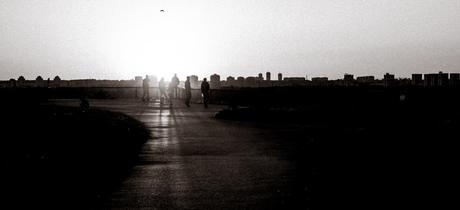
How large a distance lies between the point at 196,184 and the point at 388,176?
3.47 metres

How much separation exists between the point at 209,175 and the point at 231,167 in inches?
43.1

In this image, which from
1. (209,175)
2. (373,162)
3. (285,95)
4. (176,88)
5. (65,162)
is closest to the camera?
(209,175)

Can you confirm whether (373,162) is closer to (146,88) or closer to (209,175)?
(209,175)

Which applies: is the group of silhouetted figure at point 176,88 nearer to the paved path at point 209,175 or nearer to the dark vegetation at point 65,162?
the dark vegetation at point 65,162

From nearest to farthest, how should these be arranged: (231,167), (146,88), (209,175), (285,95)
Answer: (209,175)
(231,167)
(146,88)
(285,95)

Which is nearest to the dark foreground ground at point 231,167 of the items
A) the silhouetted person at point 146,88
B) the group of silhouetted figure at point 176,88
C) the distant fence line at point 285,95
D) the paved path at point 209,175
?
the paved path at point 209,175

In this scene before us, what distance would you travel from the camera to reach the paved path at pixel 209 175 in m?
8.81

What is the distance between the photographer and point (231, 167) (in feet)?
40.1

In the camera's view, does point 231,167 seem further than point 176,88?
No

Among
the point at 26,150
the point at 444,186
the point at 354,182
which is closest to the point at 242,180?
the point at 354,182

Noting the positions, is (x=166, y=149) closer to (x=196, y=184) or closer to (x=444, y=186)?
(x=196, y=184)

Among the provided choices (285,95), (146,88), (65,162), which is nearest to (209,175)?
(65,162)

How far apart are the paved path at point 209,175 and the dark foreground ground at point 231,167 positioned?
0.06 feet

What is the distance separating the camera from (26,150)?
15320 mm
